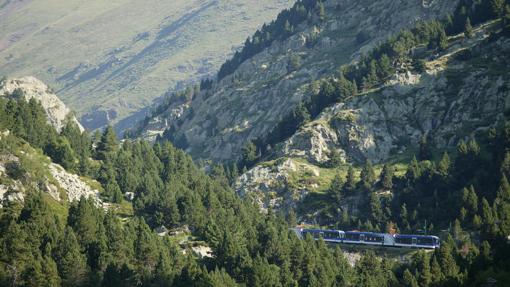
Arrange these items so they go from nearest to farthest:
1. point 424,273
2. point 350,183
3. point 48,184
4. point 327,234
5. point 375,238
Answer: point 424,273 → point 375,238 → point 48,184 → point 327,234 → point 350,183

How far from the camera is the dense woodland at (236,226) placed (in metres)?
131

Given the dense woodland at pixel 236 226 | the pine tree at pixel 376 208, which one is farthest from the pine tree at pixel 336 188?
the pine tree at pixel 376 208

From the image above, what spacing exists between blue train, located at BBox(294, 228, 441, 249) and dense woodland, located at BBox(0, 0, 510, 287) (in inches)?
117

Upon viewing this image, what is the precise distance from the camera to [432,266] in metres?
132

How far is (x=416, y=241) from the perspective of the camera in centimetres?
15425

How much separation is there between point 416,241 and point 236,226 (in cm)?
3558

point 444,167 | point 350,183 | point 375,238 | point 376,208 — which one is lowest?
point 376,208

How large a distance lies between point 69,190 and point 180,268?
4337 centimetres

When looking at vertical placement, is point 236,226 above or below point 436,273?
above

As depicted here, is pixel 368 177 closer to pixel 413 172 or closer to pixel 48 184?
pixel 413 172

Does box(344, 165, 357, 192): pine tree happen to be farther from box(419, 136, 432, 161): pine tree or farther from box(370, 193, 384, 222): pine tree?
box(419, 136, 432, 161): pine tree

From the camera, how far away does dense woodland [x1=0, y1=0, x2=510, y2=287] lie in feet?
429

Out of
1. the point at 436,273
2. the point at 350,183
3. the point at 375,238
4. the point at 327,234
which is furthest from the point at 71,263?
the point at 350,183

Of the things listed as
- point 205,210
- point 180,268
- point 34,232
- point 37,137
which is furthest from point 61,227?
point 37,137
